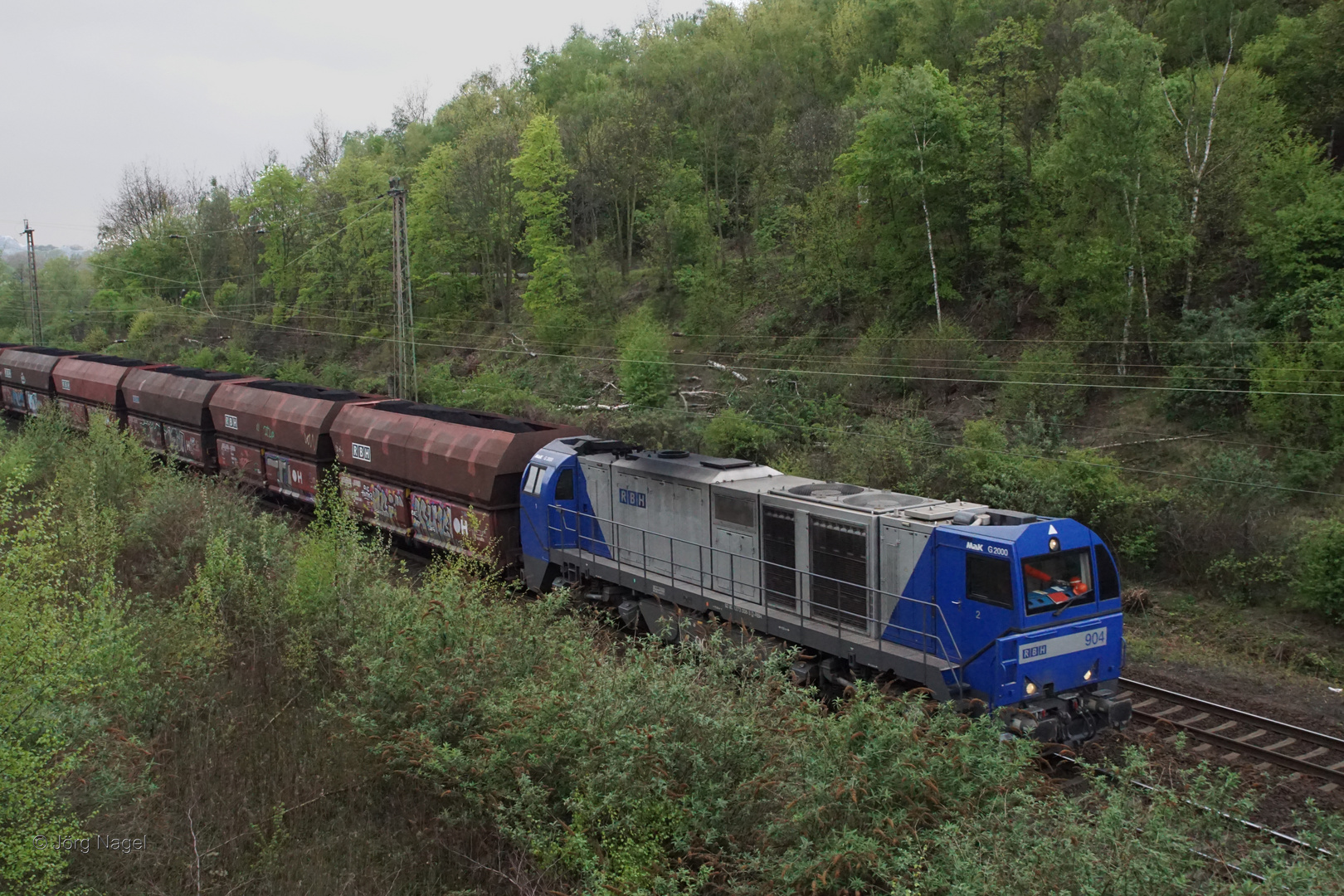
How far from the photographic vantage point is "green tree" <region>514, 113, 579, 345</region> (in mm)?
41438

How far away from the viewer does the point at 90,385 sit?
3394 centimetres

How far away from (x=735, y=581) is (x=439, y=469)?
26.5 ft

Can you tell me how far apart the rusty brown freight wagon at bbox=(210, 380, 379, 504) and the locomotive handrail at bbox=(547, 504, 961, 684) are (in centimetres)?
938

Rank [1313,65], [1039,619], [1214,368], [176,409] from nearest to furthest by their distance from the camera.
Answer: [1039,619], [1214,368], [1313,65], [176,409]

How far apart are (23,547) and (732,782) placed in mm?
6548

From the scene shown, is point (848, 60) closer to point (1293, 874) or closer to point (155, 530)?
point (155, 530)

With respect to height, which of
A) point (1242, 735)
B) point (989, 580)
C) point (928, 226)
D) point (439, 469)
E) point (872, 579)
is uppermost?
point (928, 226)

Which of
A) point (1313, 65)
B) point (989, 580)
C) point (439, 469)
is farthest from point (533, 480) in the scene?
point (1313, 65)

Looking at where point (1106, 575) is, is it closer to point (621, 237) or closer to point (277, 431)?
point (277, 431)

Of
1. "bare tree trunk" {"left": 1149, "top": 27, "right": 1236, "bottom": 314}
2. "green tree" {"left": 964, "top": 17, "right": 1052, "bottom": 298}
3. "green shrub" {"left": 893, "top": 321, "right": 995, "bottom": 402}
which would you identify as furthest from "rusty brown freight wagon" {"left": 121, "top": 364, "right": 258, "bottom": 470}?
"bare tree trunk" {"left": 1149, "top": 27, "right": 1236, "bottom": 314}

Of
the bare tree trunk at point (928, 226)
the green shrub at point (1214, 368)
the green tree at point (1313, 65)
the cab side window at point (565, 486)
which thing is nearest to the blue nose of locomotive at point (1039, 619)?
the cab side window at point (565, 486)

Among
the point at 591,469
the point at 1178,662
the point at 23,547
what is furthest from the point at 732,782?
the point at 1178,662

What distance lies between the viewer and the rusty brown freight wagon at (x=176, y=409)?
28484 millimetres

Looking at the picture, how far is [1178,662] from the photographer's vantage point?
15.4m
